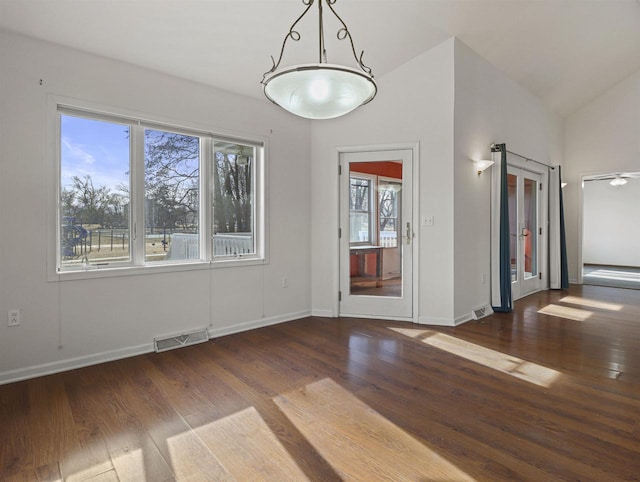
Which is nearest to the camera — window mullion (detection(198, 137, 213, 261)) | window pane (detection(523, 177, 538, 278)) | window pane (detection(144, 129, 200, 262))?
window pane (detection(144, 129, 200, 262))

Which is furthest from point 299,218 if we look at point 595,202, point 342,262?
point 595,202

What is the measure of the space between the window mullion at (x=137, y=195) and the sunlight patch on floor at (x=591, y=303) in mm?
5734

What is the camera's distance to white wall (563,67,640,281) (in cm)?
645

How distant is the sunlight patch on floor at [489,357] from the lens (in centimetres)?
286

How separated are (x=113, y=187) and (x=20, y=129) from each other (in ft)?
2.48

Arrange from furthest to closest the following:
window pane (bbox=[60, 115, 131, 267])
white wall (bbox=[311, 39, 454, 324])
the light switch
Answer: the light switch → white wall (bbox=[311, 39, 454, 324]) → window pane (bbox=[60, 115, 131, 267])

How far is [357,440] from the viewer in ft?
6.68

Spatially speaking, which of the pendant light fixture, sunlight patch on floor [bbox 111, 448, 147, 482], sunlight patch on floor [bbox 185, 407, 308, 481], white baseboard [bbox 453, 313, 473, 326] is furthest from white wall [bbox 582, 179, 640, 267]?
sunlight patch on floor [bbox 111, 448, 147, 482]

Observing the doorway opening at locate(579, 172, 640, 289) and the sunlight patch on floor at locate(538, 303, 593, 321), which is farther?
the doorway opening at locate(579, 172, 640, 289)

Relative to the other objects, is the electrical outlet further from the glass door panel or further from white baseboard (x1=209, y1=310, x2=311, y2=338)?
the glass door panel

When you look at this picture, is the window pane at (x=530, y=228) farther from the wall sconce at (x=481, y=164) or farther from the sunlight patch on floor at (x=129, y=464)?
the sunlight patch on floor at (x=129, y=464)

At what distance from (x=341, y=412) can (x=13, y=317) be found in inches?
98.6

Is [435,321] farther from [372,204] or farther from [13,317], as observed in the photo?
[13,317]

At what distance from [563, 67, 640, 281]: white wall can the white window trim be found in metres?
6.02
